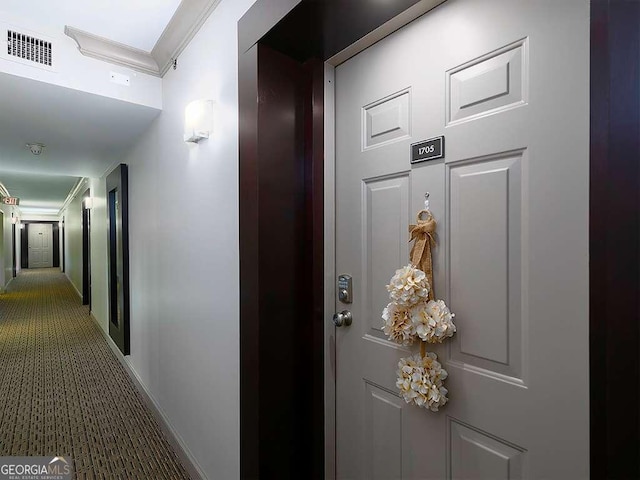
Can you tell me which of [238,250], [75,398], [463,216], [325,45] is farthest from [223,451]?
[75,398]

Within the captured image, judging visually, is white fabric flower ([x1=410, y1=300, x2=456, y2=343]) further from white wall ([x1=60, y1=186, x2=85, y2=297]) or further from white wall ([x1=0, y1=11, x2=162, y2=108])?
white wall ([x1=60, y1=186, x2=85, y2=297])

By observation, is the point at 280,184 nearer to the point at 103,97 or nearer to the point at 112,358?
the point at 103,97

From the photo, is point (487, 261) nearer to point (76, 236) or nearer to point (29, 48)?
point (29, 48)

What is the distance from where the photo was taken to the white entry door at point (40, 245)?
15812mm

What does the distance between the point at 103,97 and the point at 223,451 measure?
2097 mm

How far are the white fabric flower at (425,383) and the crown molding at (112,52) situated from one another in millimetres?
2336

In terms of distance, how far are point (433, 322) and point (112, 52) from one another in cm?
232

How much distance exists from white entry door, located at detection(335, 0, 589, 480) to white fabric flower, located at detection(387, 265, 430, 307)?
7 centimetres

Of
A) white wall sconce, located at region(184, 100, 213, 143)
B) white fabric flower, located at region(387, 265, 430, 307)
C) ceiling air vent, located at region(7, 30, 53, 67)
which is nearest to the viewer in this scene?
white fabric flower, located at region(387, 265, 430, 307)

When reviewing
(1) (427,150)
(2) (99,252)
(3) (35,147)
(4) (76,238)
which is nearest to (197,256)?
(1) (427,150)

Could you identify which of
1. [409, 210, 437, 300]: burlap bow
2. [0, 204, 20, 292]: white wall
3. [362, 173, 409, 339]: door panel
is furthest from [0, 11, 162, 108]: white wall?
[0, 204, 20, 292]: white wall

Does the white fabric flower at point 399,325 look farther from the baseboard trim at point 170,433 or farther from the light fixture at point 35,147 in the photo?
the light fixture at point 35,147

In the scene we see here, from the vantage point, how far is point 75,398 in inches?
115

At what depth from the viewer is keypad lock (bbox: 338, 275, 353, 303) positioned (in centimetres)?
134
